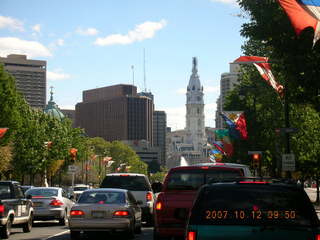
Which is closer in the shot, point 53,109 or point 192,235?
point 192,235

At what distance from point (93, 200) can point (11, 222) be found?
10.6 ft

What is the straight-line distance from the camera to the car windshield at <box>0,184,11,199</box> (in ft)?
79.8

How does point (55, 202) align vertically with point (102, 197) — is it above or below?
below

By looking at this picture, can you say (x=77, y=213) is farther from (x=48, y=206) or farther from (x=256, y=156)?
(x=256, y=156)

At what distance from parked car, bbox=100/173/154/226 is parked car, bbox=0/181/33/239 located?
12.6ft

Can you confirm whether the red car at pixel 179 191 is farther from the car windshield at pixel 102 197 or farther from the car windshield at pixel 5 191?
the car windshield at pixel 5 191

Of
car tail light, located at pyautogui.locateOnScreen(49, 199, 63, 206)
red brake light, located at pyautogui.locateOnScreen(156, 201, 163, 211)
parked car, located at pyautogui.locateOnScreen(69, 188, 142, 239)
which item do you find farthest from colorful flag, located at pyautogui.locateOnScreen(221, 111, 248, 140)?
red brake light, located at pyautogui.locateOnScreen(156, 201, 163, 211)

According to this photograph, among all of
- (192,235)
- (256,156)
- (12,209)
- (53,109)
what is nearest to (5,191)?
(12,209)

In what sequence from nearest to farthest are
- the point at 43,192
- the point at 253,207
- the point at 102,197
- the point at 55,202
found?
the point at 253,207 < the point at 102,197 < the point at 55,202 < the point at 43,192

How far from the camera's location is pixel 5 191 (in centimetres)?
2462

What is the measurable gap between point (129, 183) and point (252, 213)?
1874cm

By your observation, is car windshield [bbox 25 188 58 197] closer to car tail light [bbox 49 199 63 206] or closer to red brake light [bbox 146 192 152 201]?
car tail light [bbox 49 199 63 206]

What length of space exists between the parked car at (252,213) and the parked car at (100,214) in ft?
36.0

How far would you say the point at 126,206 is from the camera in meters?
22.4
